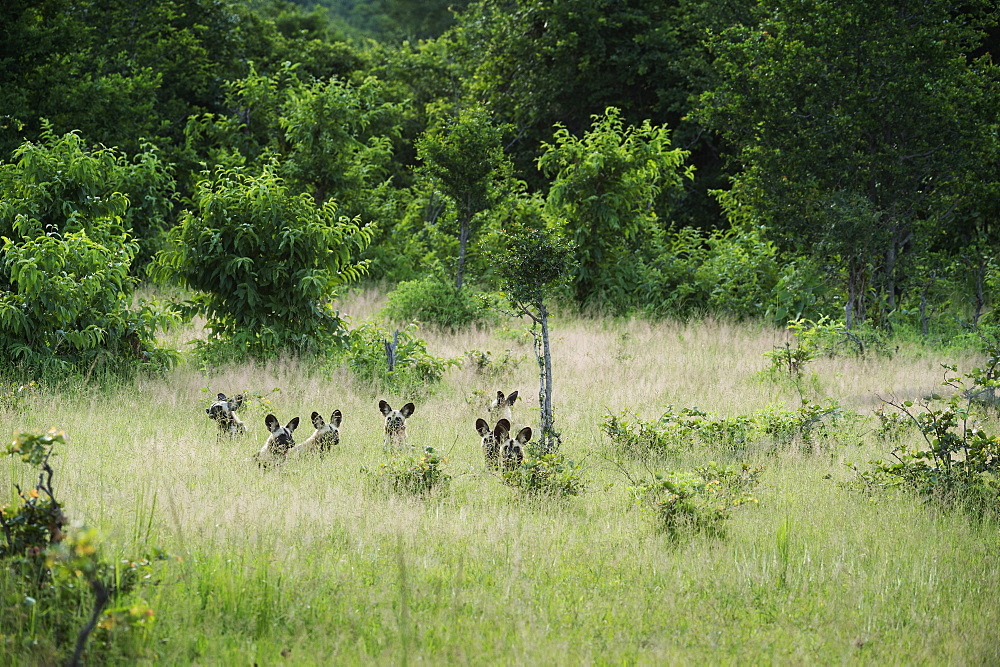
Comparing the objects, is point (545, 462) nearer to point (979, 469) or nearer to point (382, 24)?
point (979, 469)

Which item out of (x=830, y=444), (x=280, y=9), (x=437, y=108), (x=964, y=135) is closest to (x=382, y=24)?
(x=280, y=9)

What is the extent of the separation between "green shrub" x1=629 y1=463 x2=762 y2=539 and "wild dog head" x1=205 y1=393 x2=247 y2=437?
3.70 m

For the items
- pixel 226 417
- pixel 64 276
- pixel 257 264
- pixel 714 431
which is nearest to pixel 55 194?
pixel 64 276

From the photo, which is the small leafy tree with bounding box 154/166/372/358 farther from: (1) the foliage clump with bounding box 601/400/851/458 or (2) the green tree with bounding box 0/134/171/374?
(1) the foliage clump with bounding box 601/400/851/458

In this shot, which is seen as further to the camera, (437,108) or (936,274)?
(437,108)

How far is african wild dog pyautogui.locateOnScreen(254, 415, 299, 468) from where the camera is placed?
7.24 metres

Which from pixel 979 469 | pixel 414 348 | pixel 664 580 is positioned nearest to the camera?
pixel 664 580

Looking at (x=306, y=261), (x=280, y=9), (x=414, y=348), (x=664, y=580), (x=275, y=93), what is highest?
(x=280, y=9)

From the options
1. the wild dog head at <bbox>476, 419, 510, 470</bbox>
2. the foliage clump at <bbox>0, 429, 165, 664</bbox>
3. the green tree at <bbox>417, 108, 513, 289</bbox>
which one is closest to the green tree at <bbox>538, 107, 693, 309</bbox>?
the green tree at <bbox>417, 108, 513, 289</bbox>

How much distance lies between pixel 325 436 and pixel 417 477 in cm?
142

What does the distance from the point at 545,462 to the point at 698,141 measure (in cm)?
2108

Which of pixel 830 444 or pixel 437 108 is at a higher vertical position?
pixel 437 108

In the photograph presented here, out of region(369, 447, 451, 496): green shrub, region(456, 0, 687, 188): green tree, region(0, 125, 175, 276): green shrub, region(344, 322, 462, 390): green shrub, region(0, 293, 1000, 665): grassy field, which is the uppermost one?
region(456, 0, 687, 188): green tree

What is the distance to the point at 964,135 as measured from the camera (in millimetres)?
14867
